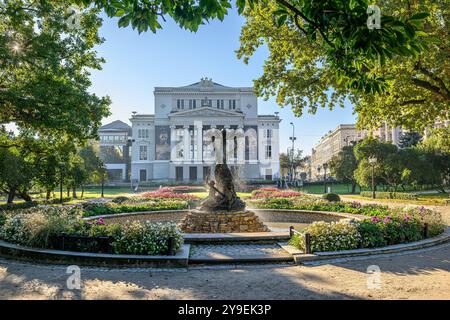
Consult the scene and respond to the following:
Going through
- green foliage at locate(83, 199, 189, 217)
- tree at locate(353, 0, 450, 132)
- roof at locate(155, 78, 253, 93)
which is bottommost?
green foliage at locate(83, 199, 189, 217)

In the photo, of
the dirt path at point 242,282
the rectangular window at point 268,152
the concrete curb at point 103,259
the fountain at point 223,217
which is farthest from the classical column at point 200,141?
the dirt path at point 242,282

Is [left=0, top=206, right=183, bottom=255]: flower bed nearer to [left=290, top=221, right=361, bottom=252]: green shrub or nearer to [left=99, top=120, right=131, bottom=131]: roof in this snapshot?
[left=290, top=221, right=361, bottom=252]: green shrub

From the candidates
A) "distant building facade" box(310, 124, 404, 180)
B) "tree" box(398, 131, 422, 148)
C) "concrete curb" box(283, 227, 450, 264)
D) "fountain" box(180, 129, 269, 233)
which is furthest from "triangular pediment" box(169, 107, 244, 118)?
"concrete curb" box(283, 227, 450, 264)

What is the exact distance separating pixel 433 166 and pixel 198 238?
131 ft

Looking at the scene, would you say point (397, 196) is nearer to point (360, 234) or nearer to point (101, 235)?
point (360, 234)

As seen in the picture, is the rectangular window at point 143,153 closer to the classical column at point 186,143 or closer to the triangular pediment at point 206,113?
the classical column at point 186,143

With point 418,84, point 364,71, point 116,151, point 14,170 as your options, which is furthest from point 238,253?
point 116,151

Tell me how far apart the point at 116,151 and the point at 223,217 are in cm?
9072

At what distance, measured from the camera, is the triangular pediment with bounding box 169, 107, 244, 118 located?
237 feet

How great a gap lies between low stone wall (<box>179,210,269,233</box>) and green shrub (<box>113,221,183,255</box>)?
3644 mm

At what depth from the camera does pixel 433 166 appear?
40344 mm

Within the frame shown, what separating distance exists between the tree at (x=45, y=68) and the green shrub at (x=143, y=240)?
365 inches
